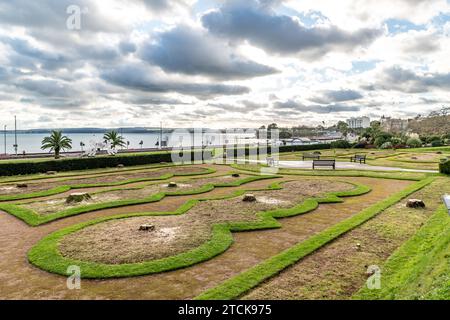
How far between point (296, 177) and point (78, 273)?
56.4 feet

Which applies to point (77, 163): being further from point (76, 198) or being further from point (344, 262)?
point (344, 262)

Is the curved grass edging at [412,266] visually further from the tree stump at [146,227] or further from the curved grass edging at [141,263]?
the tree stump at [146,227]

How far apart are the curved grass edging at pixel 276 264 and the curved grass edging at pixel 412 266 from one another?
1.65 m

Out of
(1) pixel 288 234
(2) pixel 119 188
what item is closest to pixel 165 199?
(2) pixel 119 188

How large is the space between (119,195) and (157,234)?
733 cm

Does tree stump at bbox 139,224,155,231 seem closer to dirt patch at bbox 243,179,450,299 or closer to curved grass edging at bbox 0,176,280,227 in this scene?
curved grass edging at bbox 0,176,280,227

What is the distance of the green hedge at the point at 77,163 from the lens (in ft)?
80.3

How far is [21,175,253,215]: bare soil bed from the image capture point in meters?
13.6

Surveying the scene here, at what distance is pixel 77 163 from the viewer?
→ 2772 centimetres

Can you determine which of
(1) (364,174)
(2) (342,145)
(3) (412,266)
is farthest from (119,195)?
(2) (342,145)

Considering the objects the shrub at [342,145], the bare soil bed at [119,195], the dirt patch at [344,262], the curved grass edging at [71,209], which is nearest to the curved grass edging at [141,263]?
the curved grass edging at [71,209]
